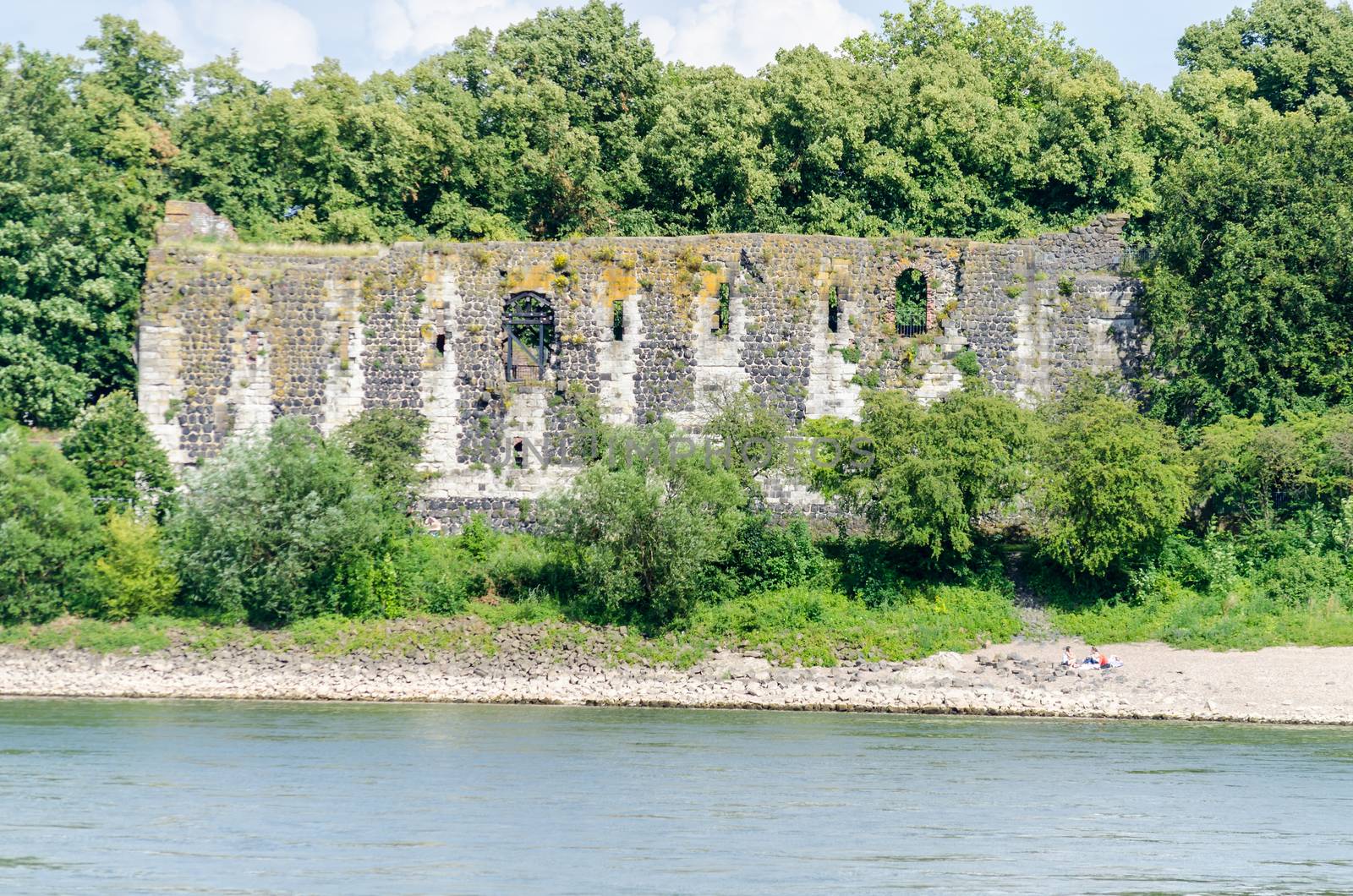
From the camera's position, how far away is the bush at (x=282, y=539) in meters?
37.4

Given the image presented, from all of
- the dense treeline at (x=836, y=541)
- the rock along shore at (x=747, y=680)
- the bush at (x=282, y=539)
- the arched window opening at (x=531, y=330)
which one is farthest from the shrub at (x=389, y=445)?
the rock along shore at (x=747, y=680)

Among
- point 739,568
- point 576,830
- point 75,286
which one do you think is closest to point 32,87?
point 75,286

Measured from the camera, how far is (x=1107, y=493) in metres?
36.9

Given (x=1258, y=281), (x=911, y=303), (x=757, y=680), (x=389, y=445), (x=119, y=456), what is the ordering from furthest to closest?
1. (x=911, y=303)
2. (x=389, y=445)
3. (x=1258, y=281)
4. (x=119, y=456)
5. (x=757, y=680)

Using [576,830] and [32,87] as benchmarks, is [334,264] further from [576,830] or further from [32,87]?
[576,830]

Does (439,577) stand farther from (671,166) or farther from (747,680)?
(671,166)

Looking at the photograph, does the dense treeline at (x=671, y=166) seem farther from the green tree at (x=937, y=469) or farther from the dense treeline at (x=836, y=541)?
the green tree at (x=937, y=469)

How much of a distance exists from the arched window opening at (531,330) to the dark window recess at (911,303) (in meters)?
6.75

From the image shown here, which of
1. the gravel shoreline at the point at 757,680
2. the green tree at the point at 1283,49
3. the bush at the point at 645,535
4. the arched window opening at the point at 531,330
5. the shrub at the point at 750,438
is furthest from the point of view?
the green tree at the point at 1283,49

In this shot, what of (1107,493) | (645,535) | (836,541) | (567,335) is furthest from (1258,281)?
(567,335)

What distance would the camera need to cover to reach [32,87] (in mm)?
42188

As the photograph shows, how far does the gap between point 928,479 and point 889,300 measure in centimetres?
557

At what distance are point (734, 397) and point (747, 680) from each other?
6.72 m

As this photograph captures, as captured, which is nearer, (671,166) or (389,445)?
(389,445)
